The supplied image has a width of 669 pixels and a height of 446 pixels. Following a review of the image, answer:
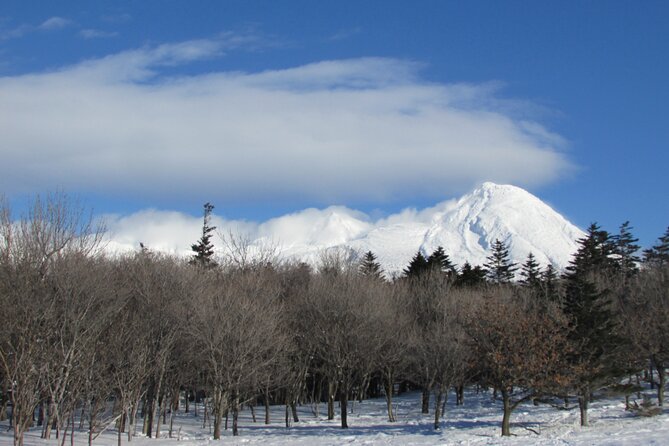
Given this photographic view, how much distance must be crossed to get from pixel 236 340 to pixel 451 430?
1101 centimetres

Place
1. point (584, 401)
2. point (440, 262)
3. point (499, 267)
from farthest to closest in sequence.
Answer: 1. point (499, 267)
2. point (440, 262)
3. point (584, 401)

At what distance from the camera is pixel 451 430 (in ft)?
97.6

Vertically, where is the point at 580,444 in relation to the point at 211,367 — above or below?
below

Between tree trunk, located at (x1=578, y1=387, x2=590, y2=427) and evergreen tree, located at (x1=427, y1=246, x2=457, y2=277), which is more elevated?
evergreen tree, located at (x1=427, y1=246, x2=457, y2=277)

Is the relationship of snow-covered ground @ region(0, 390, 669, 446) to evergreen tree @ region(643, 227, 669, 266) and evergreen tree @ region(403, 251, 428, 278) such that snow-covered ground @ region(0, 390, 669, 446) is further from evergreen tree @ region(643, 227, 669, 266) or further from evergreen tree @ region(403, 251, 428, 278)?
evergreen tree @ region(643, 227, 669, 266)

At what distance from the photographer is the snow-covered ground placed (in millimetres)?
24797

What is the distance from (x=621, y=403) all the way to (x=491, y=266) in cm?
4018

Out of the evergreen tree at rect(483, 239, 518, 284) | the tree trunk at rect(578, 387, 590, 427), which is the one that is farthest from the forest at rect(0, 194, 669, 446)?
the evergreen tree at rect(483, 239, 518, 284)

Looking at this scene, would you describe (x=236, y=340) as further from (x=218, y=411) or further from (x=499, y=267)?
(x=499, y=267)

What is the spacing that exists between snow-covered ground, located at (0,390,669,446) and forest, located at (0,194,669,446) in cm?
97

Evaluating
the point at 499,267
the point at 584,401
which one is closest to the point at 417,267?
the point at 499,267

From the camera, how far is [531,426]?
2936 cm

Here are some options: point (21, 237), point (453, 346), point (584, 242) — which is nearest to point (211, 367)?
point (21, 237)

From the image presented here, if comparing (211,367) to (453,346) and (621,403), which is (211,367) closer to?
(453,346)
